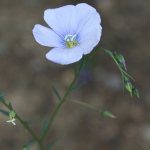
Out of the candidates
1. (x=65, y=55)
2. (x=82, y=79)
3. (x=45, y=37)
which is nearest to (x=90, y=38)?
(x=65, y=55)

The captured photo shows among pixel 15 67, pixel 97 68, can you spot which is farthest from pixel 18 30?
pixel 97 68

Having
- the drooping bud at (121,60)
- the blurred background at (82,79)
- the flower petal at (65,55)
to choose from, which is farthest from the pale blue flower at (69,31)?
the blurred background at (82,79)

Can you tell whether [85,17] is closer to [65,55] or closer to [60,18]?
[60,18]

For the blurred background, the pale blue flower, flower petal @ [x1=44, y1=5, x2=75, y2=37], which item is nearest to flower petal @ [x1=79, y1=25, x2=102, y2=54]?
the pale blue flower

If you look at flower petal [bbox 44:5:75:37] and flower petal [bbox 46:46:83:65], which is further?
flower petal [bbox 44:5:75:37]

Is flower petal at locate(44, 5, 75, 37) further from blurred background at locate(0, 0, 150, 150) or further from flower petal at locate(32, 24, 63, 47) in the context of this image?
blurred background at locate(0, 0, 150, 150)

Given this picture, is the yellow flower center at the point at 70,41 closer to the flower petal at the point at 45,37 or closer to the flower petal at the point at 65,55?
the flower petal at the point at 45,37
